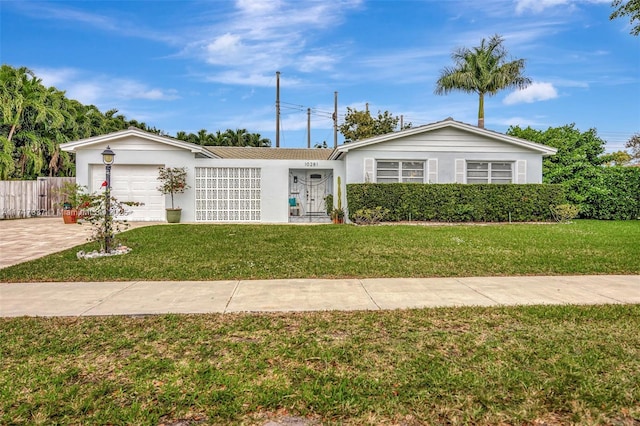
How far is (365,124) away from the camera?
33.9 meters

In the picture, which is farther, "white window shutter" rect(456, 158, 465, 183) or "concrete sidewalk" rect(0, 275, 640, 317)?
"white window shutter" rect(456, 158, 465, 183)

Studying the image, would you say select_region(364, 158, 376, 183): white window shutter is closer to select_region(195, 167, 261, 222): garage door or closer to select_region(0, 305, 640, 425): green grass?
select_region(195, 167, 261, 222): garage door

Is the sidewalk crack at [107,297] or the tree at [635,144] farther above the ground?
the tree at [635,144]

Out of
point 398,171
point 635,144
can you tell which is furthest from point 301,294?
point 635,144

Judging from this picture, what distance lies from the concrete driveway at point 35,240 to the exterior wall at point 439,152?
944 cm

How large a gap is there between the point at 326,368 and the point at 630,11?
393 inches

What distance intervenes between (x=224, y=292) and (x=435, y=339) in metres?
2.89

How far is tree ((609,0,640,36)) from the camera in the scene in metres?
8.22

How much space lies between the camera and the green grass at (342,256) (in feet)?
21.2

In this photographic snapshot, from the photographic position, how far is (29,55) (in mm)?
20359

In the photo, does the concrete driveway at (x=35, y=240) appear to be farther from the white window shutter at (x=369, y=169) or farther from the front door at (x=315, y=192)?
the front door at (x=315, y=192)

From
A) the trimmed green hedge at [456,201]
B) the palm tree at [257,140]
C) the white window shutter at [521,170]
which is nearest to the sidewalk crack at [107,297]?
the trimmed green hedge at [456,201]

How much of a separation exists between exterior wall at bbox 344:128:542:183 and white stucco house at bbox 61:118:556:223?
0.04 meters

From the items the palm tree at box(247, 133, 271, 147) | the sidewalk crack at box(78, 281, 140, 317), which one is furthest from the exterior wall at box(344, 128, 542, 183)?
the palm tree at box(247, 133, 271, 147)
